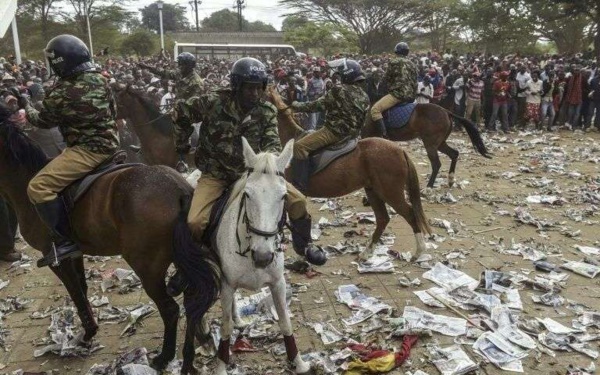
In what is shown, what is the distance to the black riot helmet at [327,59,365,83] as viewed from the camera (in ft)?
20.3

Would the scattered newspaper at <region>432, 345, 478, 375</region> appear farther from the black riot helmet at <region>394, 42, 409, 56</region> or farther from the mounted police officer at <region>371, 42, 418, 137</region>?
the black riot helmet at <region>394, 42, 409, 56</region>

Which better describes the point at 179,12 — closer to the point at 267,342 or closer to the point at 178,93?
→ the point at 178,93

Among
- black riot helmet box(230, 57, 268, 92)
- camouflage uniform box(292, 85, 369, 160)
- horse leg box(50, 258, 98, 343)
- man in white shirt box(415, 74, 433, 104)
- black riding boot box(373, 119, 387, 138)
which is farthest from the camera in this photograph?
man in white shirt box(415, 74, 433, 104)

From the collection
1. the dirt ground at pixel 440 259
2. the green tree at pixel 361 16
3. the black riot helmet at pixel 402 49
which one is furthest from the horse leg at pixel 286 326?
the green tree at pixel 361 16

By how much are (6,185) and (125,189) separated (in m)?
1.40

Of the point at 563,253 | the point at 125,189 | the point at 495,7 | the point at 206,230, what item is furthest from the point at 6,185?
the point at 495,7

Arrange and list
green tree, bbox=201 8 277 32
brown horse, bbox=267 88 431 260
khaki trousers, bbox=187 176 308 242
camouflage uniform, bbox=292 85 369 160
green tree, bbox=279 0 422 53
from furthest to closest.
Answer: green tree, bbox=201 8 277 32
green tree, bbox=279 0 422 53
camouflage uniform, bbox=292 85 369 160
brown horse, bbox=267 88 431 260
khaki trousers, bbox=187 176 308 242

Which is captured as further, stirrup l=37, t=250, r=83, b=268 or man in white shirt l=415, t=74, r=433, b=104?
man in white shirt l=415, t=74, r=433, b=104

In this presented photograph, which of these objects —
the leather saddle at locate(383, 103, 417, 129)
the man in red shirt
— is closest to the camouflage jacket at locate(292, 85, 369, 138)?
the leather saddle at locate(383, 103, 417, 129)

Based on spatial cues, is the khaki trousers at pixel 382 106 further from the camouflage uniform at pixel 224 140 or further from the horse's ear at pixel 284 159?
the horse's ear at pixel 284 159

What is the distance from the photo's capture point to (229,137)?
381 cm

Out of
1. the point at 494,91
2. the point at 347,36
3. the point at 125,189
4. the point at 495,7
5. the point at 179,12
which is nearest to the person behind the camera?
the point at 125,189

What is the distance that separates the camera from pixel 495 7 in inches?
1432

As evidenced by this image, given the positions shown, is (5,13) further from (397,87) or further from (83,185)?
(83,185)
